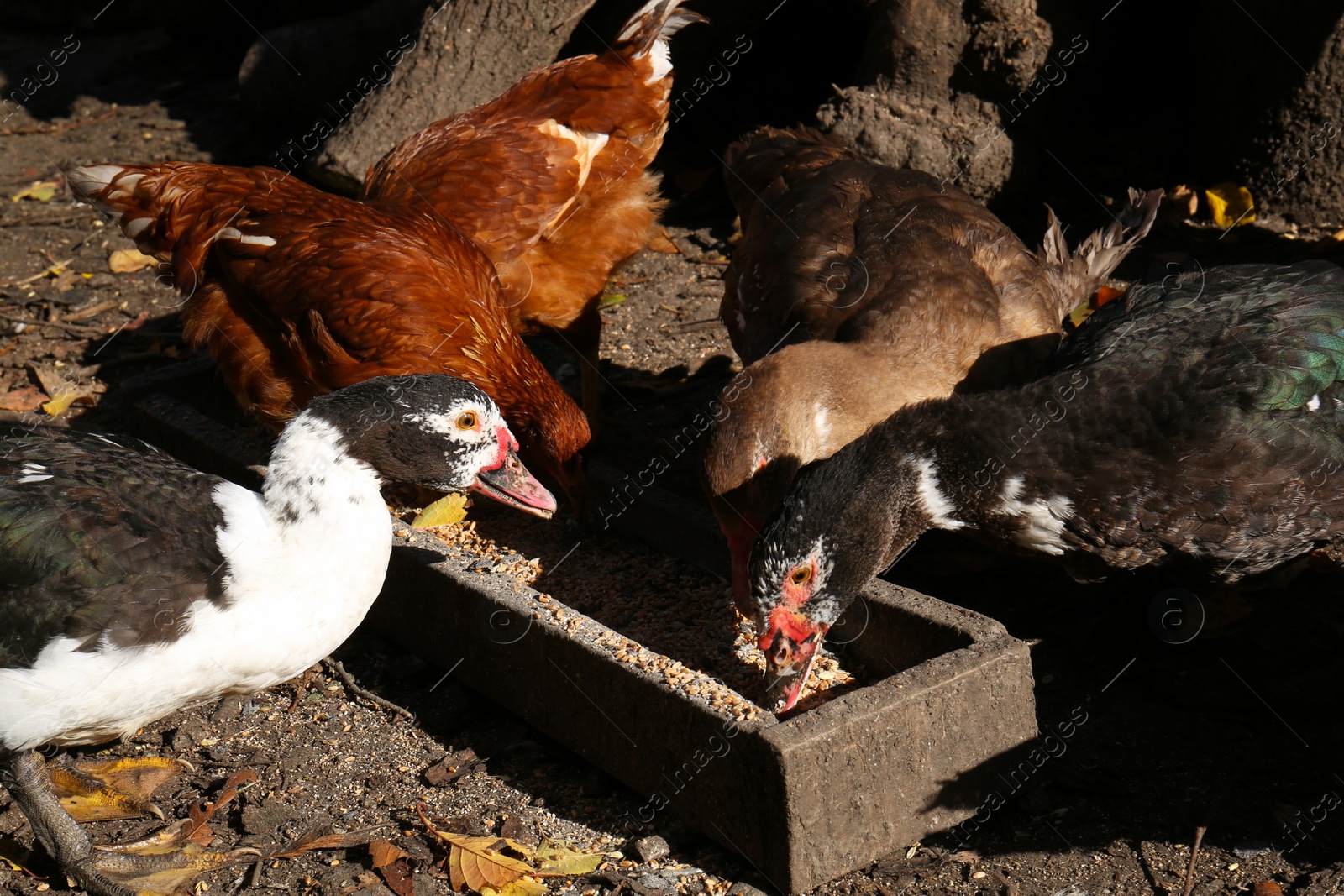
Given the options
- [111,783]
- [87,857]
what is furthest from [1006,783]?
[111,783]

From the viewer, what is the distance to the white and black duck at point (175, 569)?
9.06ft

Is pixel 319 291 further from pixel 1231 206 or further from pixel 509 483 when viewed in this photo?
pixel 1231 206

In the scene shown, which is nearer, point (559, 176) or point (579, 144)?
point (559, 176)

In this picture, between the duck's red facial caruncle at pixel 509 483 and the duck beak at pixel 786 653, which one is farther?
the duck's red facial caruncle at pixel 509 483

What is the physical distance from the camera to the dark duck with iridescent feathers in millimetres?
3070

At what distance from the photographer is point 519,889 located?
289 cm

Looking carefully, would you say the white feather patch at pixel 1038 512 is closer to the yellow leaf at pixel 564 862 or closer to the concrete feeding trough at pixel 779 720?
the concrete feeding trough at pixel 779 720

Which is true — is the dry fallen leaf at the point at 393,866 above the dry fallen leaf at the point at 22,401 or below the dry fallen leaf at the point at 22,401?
above

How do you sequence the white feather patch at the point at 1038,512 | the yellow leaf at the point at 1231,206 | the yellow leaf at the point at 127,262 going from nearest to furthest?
the white feather patch at the point at 1038,512 → the yellow leaf at the point at 1231,206 → the yellow leaf at the point at 127,262

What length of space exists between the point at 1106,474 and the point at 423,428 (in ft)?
5.75

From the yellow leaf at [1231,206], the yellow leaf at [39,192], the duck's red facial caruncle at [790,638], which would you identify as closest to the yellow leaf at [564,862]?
the duck's red facial caruncle at [790,638]

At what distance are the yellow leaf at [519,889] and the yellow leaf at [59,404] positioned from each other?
341 centimetres

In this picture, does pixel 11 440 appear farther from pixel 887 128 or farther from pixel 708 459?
pixel 887 128

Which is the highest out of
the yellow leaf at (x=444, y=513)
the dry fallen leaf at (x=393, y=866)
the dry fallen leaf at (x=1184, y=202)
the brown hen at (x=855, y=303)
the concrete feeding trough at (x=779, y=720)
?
the brown hen at (x=855, y=303)
